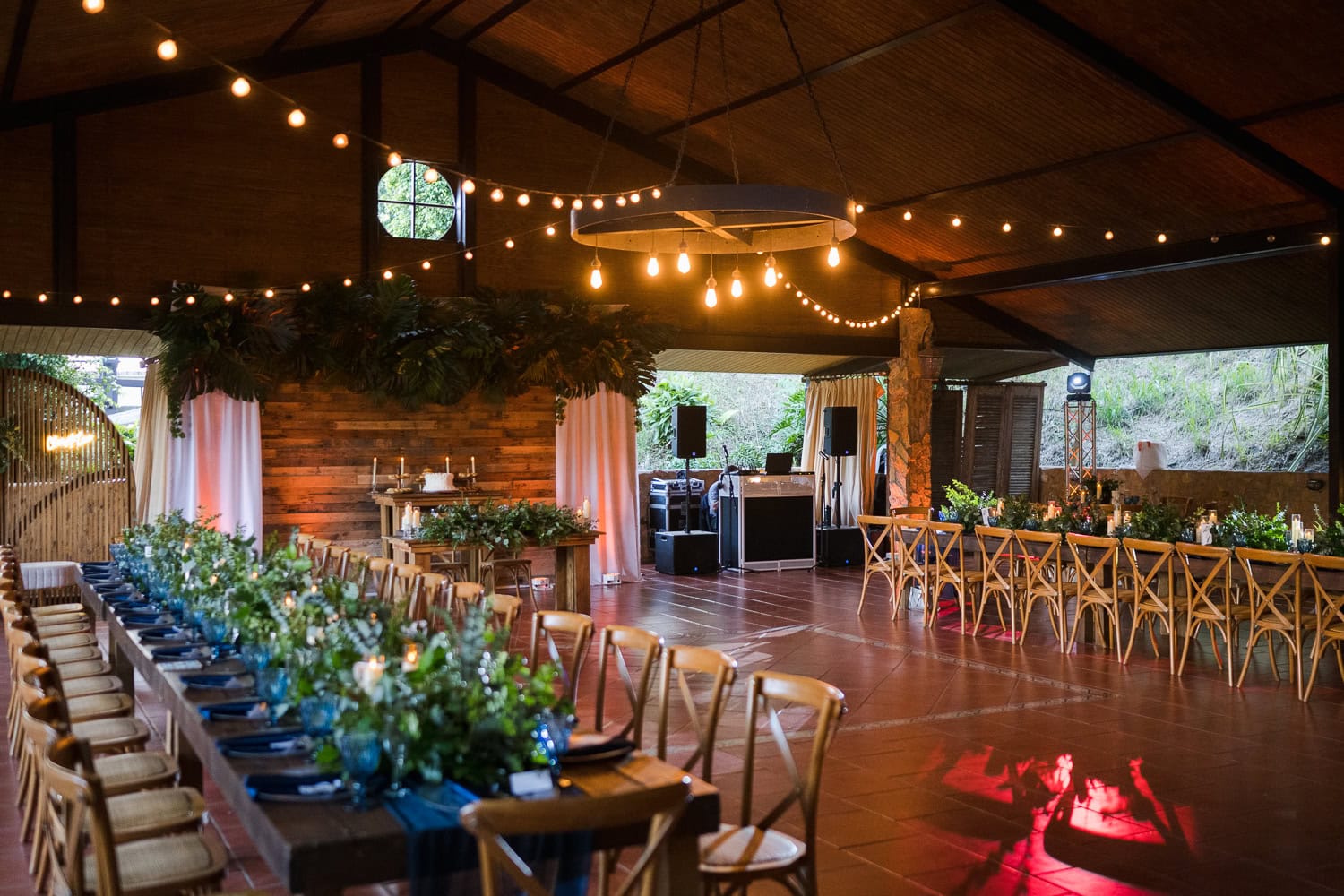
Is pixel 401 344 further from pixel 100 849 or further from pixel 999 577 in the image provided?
pixel 100 849

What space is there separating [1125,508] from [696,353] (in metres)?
5.37

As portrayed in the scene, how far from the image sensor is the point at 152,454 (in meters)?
11.5

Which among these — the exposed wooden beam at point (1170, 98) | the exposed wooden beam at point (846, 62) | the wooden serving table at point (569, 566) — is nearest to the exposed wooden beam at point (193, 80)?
the exposed wooden beam at point (846, 62)

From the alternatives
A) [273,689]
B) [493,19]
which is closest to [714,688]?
[273,689]

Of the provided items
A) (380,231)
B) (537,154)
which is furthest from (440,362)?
(537,154)

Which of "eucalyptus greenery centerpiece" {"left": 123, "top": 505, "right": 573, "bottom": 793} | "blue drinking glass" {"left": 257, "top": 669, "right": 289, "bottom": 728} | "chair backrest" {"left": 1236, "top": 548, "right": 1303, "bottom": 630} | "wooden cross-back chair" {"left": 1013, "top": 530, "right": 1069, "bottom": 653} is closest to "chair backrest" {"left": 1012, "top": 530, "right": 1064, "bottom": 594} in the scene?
"wooden cross-back chair" {"left": 1013, "top": 530, "right": 1069, "bottom": 653}

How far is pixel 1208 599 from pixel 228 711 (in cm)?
641

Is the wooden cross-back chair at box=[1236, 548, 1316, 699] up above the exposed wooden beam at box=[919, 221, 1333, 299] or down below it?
below

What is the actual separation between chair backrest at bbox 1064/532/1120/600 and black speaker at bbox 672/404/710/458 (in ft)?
17.9

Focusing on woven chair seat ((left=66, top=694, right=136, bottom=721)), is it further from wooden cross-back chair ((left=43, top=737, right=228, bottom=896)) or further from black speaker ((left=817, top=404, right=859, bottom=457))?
black speaker ((left=817, top=404, right=859, bottom=457))

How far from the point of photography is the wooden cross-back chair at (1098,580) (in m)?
8.39

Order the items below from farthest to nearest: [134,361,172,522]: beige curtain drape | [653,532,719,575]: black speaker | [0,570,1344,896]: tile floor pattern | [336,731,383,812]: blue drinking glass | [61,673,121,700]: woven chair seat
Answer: [653,532,719,575]: black speaker → [134,361,172,522]: beige curtain drape → [61,673,121,700]: woven chair seat → [0,570,1344,896]: tile floor pattern → [336,731,383,812]: blue drinking glass

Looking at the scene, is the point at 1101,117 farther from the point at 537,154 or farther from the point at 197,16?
the point at 197,16

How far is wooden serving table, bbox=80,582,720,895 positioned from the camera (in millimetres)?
2416
